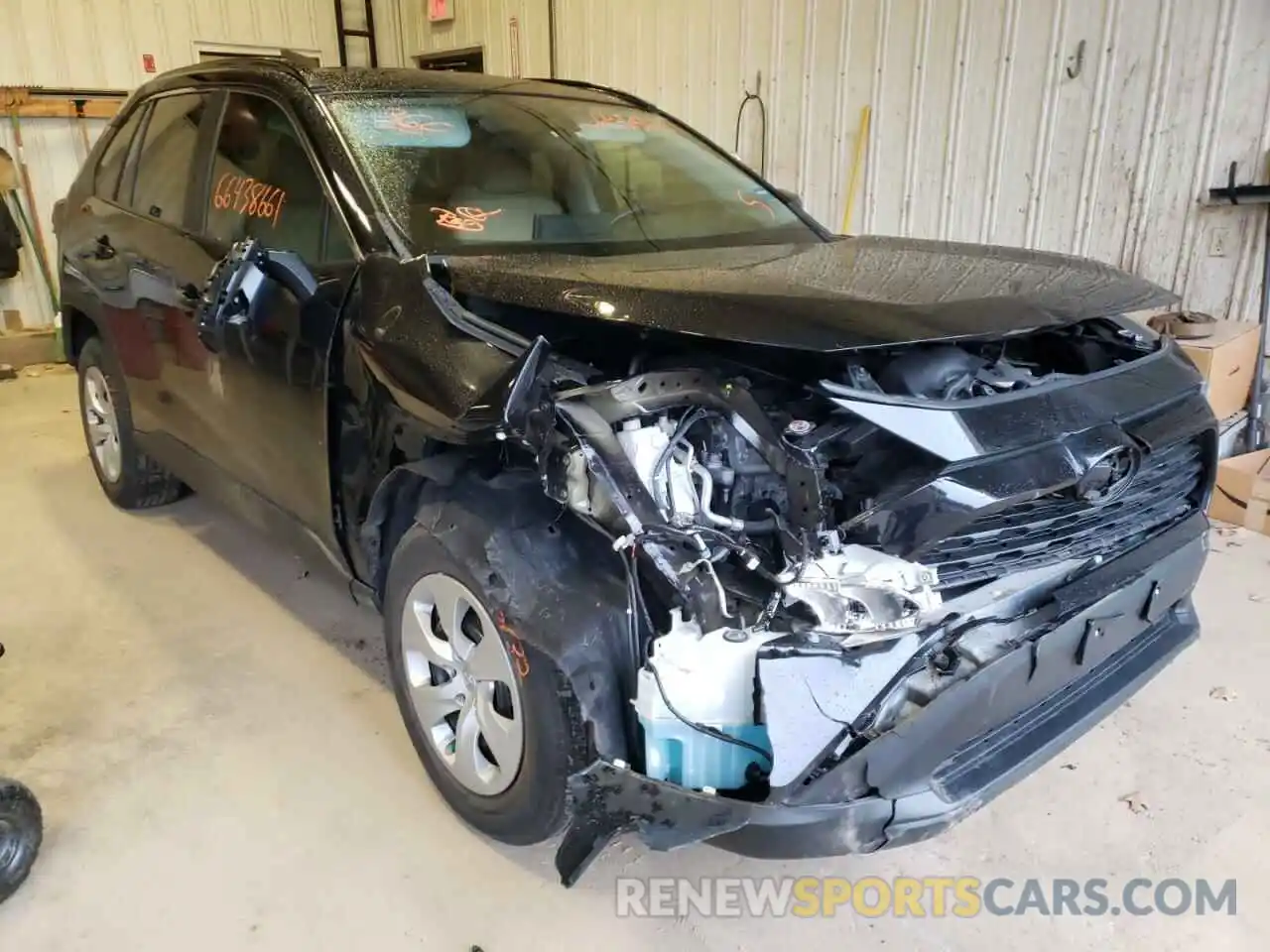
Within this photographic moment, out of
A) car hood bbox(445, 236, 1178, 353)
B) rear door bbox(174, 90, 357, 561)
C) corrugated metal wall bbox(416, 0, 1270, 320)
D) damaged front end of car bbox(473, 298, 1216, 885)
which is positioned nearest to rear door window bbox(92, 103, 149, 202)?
rear door bbox(174, 90, 357, 561)

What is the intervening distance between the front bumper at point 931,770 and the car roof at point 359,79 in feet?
6.07

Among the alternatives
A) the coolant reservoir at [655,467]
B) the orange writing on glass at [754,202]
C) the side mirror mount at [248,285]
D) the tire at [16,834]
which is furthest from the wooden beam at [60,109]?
the coolant reservoir at [655,467]

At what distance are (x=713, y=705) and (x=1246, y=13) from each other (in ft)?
12.5

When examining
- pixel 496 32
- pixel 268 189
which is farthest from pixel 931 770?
pixel 496 32

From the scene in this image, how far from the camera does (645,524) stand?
1.44m

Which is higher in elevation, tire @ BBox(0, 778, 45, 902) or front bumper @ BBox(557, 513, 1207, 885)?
front bumper @ BBox(557, 513, 1207, 885)

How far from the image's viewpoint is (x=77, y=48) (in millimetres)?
6723

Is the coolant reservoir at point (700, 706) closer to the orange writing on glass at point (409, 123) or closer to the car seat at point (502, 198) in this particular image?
the car seat at point (502, 198)

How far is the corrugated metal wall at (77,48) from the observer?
6.54 m

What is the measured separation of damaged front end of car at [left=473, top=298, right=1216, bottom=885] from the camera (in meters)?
1.41

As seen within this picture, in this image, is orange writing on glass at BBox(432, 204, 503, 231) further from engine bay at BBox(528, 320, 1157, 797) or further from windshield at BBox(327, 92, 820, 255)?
engine bay at BBox(528, 320, 1157, 797)

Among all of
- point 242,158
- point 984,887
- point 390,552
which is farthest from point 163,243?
point 984,887

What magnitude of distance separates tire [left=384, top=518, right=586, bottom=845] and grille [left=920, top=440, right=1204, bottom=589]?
658 millimetres

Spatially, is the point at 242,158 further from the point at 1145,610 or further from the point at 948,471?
the point at 1145,610
